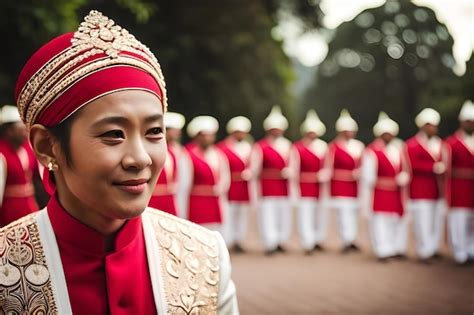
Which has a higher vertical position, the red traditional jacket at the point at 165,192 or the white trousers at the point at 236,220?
the red traditional jacket at the point at 165,192

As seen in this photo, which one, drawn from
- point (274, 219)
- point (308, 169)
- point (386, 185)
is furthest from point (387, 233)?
point (274, 219)

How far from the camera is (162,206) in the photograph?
8.28m

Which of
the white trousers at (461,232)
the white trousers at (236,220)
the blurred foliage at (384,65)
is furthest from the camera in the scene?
the blurred foliage at (384,65)

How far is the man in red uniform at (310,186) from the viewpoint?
11.8 meters

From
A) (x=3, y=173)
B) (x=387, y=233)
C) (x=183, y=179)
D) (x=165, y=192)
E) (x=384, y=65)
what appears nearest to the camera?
(x=3, y=173)

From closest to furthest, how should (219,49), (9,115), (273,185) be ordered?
(9,115), (273,185), (219,49)

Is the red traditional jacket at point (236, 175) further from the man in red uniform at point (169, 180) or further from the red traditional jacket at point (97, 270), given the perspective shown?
the red traditional jacket at point (97, 270)

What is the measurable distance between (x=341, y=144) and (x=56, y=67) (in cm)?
→ 1032

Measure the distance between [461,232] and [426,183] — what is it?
3.26ft

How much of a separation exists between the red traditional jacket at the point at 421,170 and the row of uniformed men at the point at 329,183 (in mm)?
16

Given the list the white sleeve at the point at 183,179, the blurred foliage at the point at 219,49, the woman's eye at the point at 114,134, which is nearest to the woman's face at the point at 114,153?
the woman's eye at the point at 114,134

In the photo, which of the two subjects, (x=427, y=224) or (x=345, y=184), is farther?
(x=345, y=184)

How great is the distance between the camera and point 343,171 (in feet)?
37.9

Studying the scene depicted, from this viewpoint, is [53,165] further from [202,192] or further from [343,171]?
[343,171]
